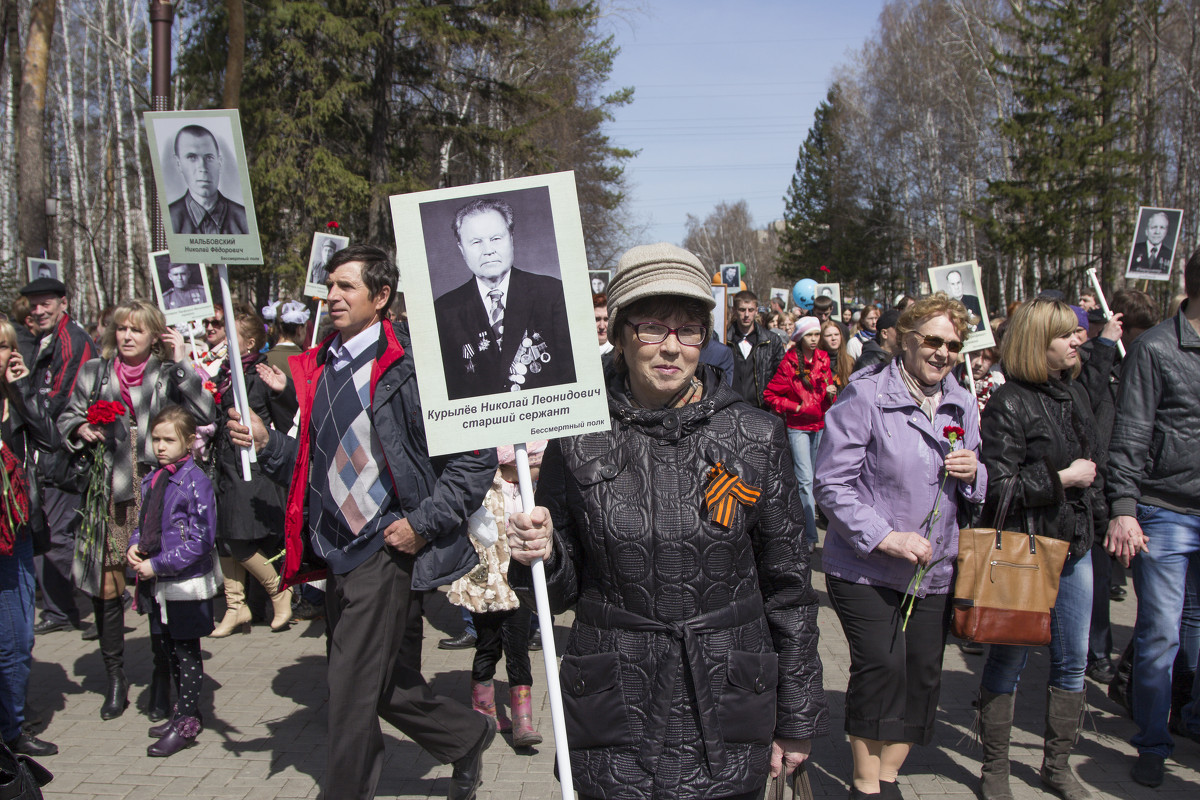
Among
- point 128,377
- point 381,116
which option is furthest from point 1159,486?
point 381,116

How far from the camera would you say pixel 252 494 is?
655 centimetres

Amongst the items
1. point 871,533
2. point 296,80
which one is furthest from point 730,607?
point 296,80

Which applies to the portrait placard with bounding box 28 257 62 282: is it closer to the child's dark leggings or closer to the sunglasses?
the child's dark leggings

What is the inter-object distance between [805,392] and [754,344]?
1.23 metres

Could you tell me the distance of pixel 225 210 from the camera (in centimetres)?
430

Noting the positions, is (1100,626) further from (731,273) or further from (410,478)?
(731,273)

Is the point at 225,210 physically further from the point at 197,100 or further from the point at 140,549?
the point at 197,100

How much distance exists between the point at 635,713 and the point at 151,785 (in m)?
3.14

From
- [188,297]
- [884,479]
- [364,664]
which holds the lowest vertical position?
[364,664]

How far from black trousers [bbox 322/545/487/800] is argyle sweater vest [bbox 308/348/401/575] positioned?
10 centimetres

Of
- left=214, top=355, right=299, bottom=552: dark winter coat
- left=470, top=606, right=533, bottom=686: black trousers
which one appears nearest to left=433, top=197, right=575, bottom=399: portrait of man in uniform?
left=470, top=606, right=533, bottom=686: black trousers

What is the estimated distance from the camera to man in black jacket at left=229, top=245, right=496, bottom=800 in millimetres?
3572

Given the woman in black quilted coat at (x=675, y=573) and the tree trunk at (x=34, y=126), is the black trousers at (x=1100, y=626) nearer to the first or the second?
the woman in black quilted coat at (x=675, y=573)

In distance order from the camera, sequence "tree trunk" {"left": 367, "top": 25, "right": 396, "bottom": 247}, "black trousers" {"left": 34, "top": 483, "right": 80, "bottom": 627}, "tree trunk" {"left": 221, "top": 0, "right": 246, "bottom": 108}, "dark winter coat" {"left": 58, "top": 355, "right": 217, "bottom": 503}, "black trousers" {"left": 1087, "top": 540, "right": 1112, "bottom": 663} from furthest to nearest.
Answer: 1. "tree trunk" {"left": 367, "top": 25, "right": 396, "bottom": 247}
2. "tree trunk" {"left": 221, "top": 0, "right": 246, "bottom": 108}
3. "black trousers" {"left": 34, "top": 483, "right": 80, "bottom": 627}
4. "black trousers" {"left": 1087, "top": 540, "right": 1112, "bottom": 663}
5. "dark winter coat" {"left": 58, "top": 355, "right": 217, "bottom": 503}
